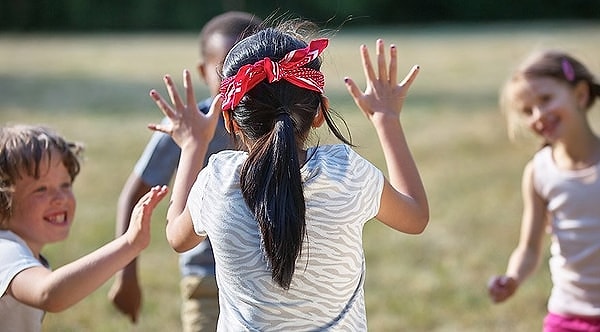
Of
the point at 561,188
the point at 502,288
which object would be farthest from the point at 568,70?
the point at 502,288

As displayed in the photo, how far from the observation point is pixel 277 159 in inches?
87.7

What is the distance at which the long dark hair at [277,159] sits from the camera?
2.23 m

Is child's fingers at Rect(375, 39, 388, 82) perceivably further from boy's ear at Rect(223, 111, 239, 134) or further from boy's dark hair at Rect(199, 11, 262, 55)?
boy's dark hair at Rect(199, 11, 262, 55)

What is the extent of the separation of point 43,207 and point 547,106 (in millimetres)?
1870

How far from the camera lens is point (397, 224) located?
2.54 metres

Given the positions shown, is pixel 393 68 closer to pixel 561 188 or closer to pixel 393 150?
pixel 393 150

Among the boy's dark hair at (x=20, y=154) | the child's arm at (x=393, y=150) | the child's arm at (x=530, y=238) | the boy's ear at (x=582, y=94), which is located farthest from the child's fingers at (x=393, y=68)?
the boy's ear at (x=582, y=94)

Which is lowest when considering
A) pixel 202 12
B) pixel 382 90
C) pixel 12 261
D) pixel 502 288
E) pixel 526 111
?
pixel 502 288

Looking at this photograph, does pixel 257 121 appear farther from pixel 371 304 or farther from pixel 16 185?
pixel 371 304

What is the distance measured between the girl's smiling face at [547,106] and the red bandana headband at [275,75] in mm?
1674

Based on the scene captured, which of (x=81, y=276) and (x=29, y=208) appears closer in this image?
(x=81, y=276)

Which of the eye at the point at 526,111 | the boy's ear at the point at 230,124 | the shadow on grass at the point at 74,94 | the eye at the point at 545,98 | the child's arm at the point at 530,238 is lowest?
the child's arm at the point at 530,238

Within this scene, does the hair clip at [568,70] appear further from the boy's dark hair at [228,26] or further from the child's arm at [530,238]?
the boy's dark hair at [228,26]

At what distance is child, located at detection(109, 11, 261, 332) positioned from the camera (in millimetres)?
3771
